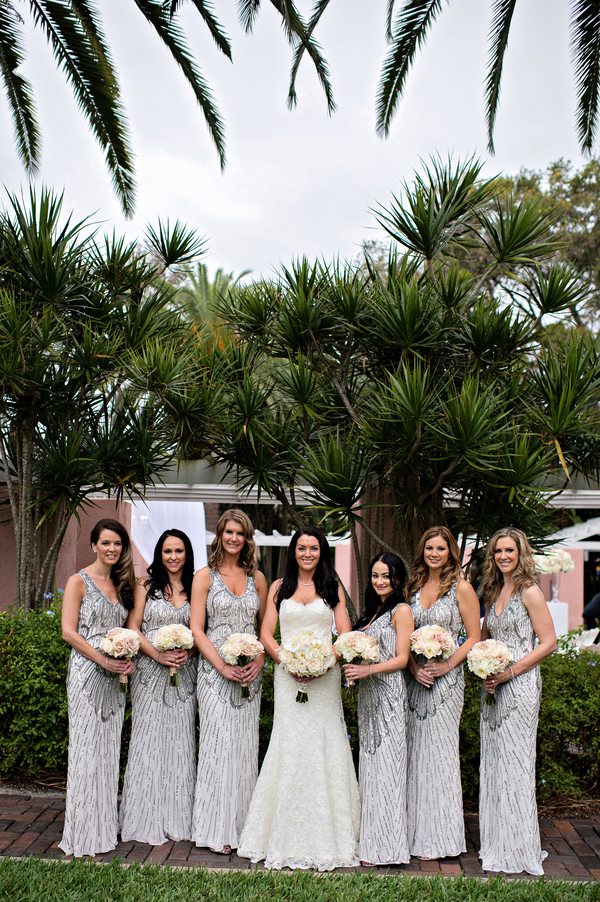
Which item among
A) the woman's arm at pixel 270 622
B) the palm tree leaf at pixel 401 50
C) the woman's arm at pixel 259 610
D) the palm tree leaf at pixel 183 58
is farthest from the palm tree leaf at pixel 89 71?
the woman's arm at pixel 270 622

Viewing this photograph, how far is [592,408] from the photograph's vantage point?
6.59 metres

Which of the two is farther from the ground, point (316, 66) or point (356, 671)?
point (316, 66)

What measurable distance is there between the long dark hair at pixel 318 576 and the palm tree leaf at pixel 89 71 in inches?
234

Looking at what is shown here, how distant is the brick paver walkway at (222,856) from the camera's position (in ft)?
14.5

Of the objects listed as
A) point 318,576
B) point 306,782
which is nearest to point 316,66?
point 318,576

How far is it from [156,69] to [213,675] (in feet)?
24.7

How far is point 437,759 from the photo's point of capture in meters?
4.58

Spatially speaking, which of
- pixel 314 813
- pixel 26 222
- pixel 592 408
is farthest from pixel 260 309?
pixel 314 813

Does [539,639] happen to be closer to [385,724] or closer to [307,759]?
[385,724]

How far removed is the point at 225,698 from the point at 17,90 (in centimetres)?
753

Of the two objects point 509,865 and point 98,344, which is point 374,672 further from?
point 98,344

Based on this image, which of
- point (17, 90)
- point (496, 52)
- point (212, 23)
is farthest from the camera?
point (17, 90)

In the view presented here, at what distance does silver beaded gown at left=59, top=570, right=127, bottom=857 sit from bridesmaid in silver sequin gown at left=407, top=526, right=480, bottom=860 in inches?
75.5

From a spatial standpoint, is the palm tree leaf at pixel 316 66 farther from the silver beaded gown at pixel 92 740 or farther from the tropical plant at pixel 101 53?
the silver beaded gown at pixel 92 740
